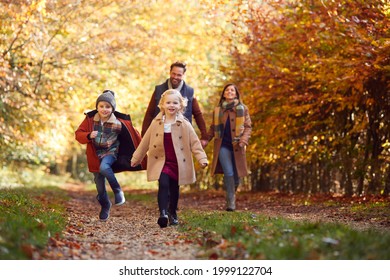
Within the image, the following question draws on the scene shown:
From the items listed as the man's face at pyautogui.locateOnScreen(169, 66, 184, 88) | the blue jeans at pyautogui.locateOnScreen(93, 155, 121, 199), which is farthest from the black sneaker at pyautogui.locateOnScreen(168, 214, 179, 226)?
the man's face at pyautogui.locateOnScreen(169, 66, 184, 88)

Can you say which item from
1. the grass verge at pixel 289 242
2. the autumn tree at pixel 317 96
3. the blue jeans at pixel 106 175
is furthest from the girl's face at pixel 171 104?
the autumn tree at pixel 317 96

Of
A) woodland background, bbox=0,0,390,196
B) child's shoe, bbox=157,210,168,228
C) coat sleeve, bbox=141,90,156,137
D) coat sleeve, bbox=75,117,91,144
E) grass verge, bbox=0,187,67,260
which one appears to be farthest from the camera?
woodland background, bbox=0,0,390,196

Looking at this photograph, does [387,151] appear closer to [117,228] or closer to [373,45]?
[373,45]

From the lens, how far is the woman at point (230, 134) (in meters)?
11.3

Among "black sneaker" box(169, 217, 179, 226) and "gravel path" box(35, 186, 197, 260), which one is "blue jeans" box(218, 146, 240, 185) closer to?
"gravel path" box(35, 186, 197, 260)

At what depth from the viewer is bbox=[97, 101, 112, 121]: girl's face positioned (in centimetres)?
925

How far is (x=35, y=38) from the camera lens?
16125mm

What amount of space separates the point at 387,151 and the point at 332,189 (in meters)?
2.11

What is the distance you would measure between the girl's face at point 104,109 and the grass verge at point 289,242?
2.73m

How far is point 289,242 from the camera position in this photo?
543 centimetres

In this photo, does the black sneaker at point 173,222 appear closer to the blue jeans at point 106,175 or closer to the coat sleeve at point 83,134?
the blue jeans at point 106,175

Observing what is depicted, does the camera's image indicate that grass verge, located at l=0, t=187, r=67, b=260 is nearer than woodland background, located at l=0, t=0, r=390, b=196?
Yes

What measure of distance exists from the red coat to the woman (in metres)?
2.15

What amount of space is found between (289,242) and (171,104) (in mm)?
3550
